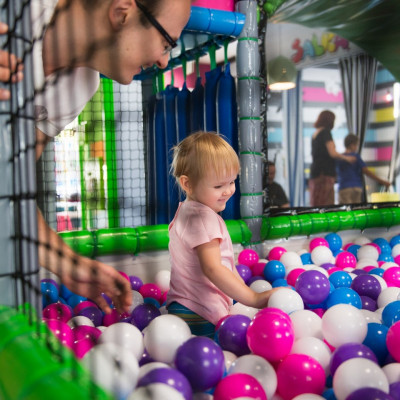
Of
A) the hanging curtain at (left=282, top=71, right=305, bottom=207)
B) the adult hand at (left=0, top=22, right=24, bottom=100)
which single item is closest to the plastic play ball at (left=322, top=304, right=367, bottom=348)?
the adult hand at (left=0, top=22, right=24, bottom=100)

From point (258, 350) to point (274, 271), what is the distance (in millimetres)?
919

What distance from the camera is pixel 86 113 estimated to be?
263cm

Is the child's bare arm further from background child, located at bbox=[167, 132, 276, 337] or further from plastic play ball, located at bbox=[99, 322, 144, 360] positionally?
plastic play ball, located at bbox=[99, 322, 144, 360]

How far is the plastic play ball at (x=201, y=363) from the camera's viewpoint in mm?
933

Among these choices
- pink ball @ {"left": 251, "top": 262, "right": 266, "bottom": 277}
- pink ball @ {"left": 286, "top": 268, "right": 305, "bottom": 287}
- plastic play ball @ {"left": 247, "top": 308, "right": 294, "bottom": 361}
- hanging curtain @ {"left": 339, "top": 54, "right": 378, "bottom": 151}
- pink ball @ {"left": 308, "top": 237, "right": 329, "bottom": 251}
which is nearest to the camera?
plastic play ball @ {"left": 247, "top": 308, "right": 294, "bottom": 361}

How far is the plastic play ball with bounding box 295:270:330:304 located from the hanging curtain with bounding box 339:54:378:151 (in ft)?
11.4

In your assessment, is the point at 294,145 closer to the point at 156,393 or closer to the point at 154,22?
the point at 154,22

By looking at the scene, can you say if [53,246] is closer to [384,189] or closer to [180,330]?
[180,330]

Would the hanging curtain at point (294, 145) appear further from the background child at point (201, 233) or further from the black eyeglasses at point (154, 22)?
the black eyeglasses at point (154, 22)

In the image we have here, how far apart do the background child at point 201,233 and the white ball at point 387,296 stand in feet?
1.49

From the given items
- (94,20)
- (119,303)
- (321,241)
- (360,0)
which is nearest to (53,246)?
(119,303)

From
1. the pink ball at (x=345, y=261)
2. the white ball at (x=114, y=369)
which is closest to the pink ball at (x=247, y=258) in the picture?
the pink ball at (x=345, y=261)

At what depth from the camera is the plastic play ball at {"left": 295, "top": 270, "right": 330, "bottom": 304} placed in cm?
149

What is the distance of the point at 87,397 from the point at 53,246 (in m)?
0.52
